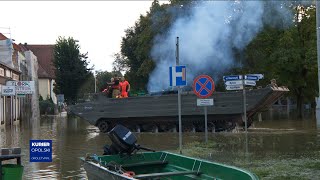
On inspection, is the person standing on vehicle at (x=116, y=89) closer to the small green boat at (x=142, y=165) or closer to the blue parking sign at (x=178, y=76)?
the blue parking sign at (x=178, y=76)

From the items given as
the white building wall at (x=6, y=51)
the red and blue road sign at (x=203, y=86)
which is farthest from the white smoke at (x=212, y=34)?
the white building wall at (x=6, y=51)

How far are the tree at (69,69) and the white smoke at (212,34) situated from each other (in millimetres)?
25341

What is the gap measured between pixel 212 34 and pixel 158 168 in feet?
50.8

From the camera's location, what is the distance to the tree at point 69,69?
5225 cm

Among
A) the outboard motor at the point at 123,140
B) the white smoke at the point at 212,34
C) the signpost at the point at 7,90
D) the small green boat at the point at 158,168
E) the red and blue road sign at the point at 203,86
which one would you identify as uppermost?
the white smoke at the point at 212,34

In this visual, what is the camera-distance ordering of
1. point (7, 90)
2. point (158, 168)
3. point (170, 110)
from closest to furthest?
point (158, 168) → point (170, 110) → point (7, 90)

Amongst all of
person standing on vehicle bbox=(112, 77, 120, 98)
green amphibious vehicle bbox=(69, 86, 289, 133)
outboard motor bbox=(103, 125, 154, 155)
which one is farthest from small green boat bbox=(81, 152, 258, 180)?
person standing on vehicle bbox=(112, 77, 120, 98)

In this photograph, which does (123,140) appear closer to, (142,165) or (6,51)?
(142,165)

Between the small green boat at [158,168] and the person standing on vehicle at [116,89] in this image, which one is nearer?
the small green boat at [158,168]

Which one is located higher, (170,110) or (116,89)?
(116,89)

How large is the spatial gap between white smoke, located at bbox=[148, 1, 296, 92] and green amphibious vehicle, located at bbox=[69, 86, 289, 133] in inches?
110

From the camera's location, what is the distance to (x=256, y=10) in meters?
21.5

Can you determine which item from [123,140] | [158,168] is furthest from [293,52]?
[123,140]

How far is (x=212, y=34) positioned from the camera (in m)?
23.9
